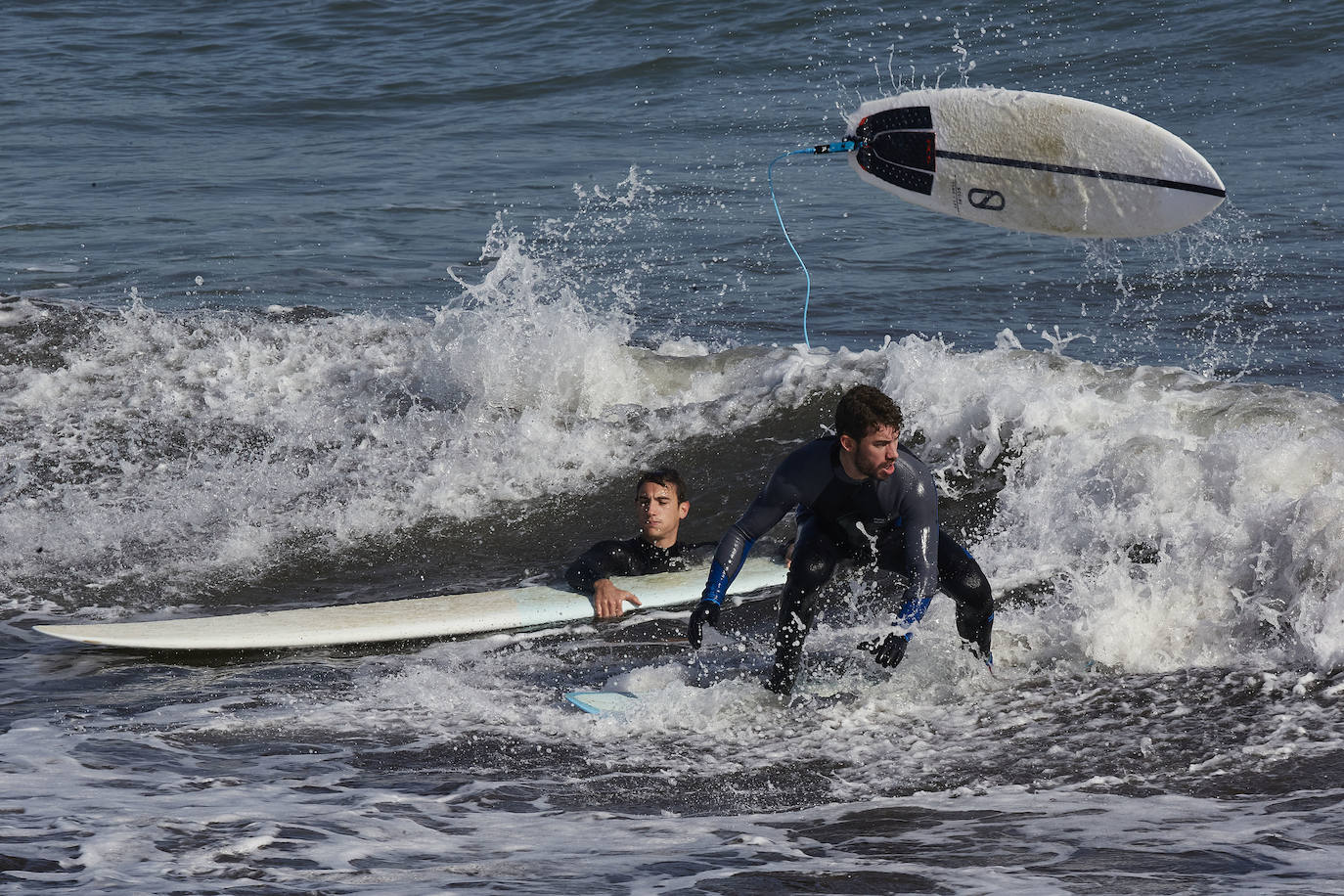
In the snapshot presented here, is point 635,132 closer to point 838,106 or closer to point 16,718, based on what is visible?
point 838,106

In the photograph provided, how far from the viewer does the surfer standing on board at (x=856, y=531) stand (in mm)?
5117

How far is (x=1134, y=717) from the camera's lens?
17.2 feet

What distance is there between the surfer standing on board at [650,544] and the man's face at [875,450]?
2017 millimetres

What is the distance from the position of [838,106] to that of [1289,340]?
7.99 metres

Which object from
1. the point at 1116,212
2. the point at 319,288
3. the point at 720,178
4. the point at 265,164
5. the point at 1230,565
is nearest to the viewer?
the point at 1230,565

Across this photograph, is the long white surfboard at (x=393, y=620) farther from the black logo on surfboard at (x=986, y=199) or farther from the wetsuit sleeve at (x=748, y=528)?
the black logo on surfboard at (x=986, y=199)

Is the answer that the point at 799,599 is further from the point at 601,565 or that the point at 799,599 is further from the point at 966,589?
the point at 601,565

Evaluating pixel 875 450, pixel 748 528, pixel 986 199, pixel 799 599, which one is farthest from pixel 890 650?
pixel 986 199

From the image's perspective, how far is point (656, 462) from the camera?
29.6 ft

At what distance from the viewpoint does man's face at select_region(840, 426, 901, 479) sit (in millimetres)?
5051

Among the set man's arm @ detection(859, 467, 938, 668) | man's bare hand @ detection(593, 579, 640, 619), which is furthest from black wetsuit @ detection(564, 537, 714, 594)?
man's arm @ detection(859, 467, 938, 668)

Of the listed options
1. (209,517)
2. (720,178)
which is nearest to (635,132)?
(720,178)

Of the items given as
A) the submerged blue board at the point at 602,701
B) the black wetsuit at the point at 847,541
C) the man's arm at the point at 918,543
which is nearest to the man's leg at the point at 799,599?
the black wetsuit at the point at 847,541

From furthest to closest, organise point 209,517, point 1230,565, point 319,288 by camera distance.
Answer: point 319,288, point 209,517, point 1230,565
